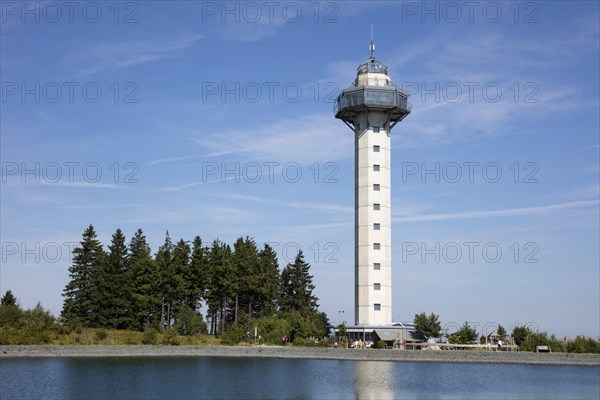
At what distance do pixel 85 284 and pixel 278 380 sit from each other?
156ft

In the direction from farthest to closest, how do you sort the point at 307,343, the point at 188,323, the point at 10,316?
the point at 188,323
the point at 307,343
the point at 10,316

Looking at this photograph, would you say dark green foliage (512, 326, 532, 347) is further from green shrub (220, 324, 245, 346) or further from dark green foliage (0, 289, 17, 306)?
dark green foliage (0, 289, 17, 306)

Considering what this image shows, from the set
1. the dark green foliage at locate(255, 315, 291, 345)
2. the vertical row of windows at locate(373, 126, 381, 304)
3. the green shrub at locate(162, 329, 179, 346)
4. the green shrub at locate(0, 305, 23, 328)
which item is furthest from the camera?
the vertical row of windows at locate(373, 126, 381, 304)

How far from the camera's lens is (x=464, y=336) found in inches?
3059

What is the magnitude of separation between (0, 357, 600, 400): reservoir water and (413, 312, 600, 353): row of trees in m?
9.02

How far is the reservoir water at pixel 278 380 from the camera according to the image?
4031cm

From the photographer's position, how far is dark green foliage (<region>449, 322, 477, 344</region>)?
77312 millimetres

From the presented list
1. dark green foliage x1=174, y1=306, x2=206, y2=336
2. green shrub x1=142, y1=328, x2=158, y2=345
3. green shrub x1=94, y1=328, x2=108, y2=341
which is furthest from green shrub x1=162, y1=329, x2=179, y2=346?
green shrub x1=94, y1=328, x2=108, y2=341

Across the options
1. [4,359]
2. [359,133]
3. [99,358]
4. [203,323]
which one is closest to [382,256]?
[359,133]

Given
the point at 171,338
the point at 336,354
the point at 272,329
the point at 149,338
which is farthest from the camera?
the point at 272,329

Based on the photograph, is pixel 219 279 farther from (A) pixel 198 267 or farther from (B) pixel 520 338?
(B) pixel 520 338

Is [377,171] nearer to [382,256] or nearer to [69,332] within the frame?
[382,256]

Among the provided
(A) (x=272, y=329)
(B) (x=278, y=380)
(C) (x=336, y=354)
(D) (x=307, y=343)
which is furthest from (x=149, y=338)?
(B) (x=278, y=380)

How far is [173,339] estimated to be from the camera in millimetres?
73812
